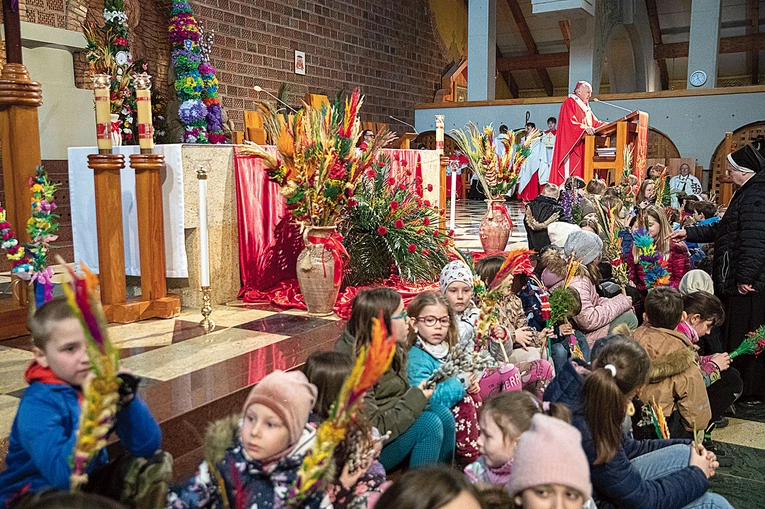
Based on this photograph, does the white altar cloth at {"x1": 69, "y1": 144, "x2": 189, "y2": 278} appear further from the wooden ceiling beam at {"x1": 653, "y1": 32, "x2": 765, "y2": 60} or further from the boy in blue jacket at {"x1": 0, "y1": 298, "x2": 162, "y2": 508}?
the wooden ceiling beam at {"x1": 653, "y1": 32, "x2": 765, "y2": 60}

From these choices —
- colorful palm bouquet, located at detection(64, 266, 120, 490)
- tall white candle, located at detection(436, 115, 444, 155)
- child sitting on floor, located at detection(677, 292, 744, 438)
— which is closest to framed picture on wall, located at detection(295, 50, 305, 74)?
tall white candle, located at detection(436, 115, 444, 155)

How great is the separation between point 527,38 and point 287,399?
17.3m

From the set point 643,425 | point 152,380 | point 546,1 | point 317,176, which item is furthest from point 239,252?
point 546,1

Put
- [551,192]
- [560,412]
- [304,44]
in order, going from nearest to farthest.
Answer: [560,412]
[551,192]
[304,44]

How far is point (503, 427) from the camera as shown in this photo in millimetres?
1675

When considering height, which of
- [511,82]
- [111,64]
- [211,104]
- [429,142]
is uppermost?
[511,82]

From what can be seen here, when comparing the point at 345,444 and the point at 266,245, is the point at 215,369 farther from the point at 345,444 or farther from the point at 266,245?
the point at 266,245

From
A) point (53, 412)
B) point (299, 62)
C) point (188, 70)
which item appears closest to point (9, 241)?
point (53, 412)

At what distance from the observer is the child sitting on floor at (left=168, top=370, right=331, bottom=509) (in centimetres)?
141

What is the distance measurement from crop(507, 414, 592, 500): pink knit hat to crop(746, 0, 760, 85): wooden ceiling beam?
16694 mm

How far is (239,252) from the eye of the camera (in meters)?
3.96

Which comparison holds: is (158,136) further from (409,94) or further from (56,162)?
(409,94)

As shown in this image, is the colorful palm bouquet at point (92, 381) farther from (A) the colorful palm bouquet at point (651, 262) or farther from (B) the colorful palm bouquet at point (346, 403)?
(A) the colorful palm bouquet at point (651, 262)

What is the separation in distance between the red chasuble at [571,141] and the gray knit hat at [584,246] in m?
3.99
